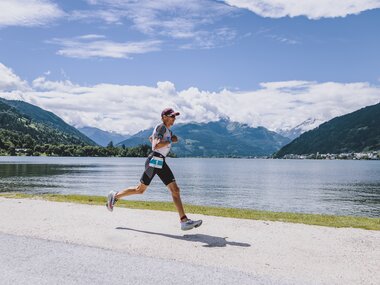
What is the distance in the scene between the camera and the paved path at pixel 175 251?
734 cm

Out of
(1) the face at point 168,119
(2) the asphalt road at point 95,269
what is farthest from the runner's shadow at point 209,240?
(1) the face at point 168,119

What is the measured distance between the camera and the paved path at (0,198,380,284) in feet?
24.1

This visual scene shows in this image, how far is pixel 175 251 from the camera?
929 centimetres

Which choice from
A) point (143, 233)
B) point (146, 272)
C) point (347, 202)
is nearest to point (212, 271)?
point (146, 272)

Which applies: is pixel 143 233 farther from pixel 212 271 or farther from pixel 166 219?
pixel 212 271

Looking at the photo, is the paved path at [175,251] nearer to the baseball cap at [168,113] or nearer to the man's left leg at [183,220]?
the man's left leg at [183,220]

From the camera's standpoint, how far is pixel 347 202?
53.1 m

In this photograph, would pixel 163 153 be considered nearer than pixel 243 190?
Yes

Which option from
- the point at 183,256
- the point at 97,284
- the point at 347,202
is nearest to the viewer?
the point at 97,284

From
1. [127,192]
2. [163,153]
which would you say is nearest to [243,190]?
[127,192]

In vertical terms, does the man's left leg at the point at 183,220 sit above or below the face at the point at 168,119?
below

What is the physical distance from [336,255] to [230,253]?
235cm

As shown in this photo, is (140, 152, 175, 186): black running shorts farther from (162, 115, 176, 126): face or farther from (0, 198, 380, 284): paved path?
(0, 198, 380, 284): paved path

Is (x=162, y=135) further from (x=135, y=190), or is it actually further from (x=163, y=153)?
(x=135, y=190)
